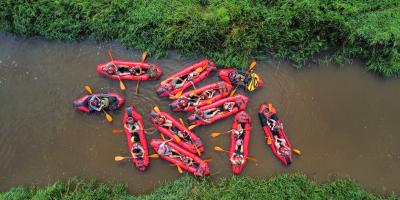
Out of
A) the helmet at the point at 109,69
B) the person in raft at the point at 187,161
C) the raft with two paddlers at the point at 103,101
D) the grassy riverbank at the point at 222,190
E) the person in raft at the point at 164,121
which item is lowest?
the grassy riverbank at the point at 222,190

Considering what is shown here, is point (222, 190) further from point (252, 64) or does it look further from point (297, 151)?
point (252, 64)

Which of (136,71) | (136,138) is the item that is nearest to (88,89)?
(136,71)

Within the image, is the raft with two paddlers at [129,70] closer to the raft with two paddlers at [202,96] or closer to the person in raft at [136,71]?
the person in raft at [136,71]

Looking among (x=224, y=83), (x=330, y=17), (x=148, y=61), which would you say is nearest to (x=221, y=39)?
(x=224, y=83)

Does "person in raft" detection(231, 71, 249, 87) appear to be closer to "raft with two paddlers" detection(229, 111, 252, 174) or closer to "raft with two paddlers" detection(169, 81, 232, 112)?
"raft with two paddlers" detection(169, 81, 232, 112)

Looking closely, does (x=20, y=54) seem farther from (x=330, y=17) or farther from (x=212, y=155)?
(x=330, y=17)

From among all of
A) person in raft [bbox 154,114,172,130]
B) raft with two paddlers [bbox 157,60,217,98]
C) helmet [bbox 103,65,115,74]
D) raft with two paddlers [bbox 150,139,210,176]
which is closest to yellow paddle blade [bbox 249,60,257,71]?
raft with two paddlers [bbox 157,60,217,98]

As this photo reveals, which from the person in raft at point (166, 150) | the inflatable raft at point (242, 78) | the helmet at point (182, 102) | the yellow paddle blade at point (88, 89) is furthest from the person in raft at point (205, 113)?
the yellow paddle blade at point (88, 89)
